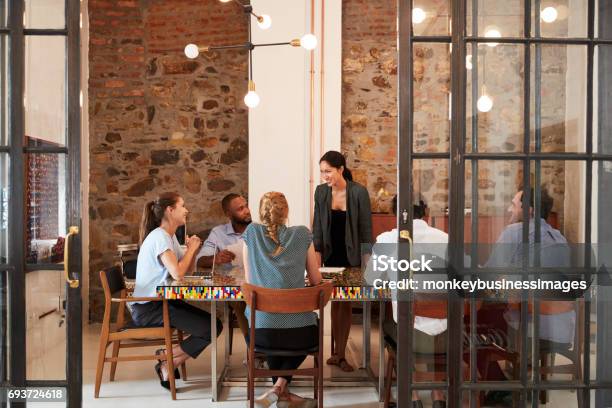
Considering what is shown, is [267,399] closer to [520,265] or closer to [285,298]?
[285,298]

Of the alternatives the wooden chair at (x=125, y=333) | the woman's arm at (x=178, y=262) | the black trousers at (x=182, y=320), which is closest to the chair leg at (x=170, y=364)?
the wooden chair at (x=125, y=333)

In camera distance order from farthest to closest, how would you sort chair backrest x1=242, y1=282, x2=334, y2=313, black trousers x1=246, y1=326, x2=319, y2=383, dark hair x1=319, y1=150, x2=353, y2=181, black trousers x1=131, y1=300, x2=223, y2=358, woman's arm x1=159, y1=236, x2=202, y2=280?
dark hair x1=319, y1=150, x2=353, y2=181
black trousers x1=131, y1=300, x2=223, y2=358
woman's arm x1=159, y1=236, x2=202, y2=280
black trousers x1=246, y1=326, x2=319, y2=383
chair backrest x1=242, y1=282, x2=334, y2=313

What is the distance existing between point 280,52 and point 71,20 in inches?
151

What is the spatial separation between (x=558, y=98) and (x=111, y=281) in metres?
3.28

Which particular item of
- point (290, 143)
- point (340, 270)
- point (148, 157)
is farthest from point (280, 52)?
point (340, 270)

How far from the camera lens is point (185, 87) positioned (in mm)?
7539

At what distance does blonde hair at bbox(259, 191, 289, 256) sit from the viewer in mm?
4320

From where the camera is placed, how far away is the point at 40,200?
11.2 ft

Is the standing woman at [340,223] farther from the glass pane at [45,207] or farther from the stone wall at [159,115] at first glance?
the glass pane at [45,207]

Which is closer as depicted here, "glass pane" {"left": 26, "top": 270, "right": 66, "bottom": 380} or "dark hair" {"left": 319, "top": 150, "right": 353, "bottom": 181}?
"glass pane" {"left": 26, "top": 270, "right": 66, "bottom": 380}

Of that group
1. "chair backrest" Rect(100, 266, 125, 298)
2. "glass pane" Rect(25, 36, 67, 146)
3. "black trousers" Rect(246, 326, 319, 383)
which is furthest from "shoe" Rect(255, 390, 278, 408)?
"glass pane" Rect(25, 36, 67, 146)

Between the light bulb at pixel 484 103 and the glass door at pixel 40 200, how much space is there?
198 centimetres

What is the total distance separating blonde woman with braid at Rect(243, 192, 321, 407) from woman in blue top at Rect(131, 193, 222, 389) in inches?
29.9

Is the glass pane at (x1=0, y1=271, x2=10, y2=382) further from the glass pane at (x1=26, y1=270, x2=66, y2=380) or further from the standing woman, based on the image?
the standing woman
